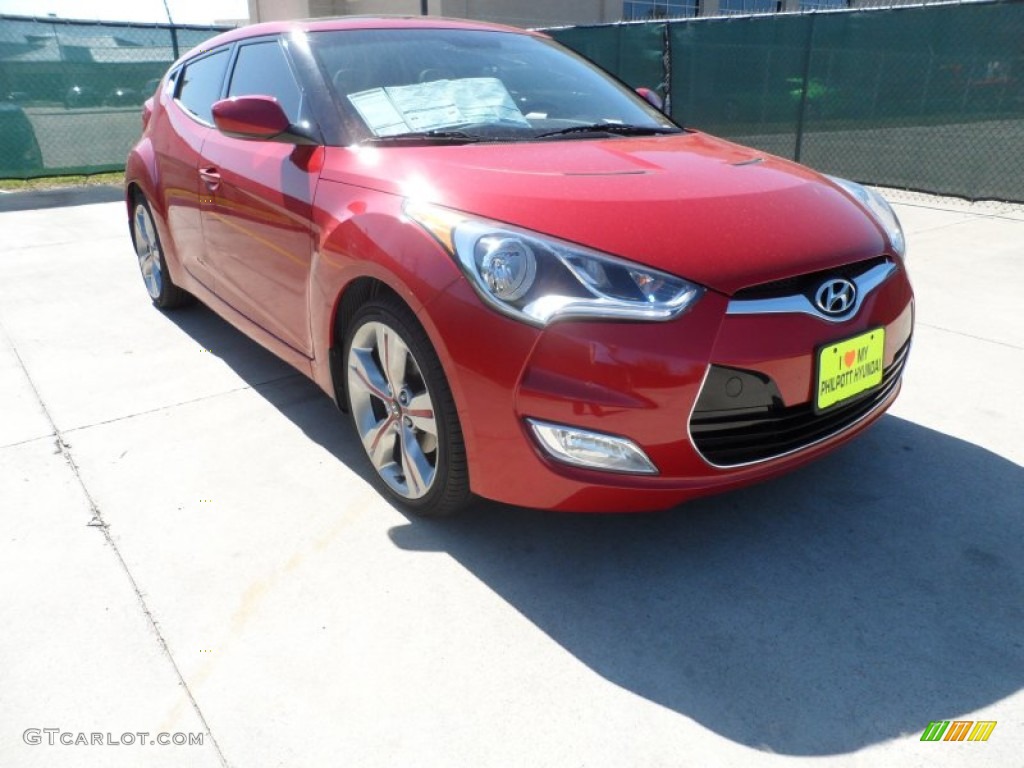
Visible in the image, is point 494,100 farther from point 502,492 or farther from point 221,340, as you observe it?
point 221,340

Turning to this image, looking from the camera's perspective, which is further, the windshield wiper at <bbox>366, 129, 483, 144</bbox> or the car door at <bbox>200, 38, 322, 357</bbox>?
the car door at <bbox>200, 38, 322, 357</bbox>

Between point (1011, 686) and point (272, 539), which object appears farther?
point (272, 539)

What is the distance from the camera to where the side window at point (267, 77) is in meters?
3.05

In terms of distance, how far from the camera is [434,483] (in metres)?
2.45

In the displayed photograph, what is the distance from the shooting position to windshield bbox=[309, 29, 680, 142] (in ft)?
9.32

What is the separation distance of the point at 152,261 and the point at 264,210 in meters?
2.12

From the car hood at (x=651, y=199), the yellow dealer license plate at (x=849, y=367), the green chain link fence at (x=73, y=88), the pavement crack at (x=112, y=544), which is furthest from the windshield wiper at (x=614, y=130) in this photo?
the green chain link fence at (x=73, y=88)

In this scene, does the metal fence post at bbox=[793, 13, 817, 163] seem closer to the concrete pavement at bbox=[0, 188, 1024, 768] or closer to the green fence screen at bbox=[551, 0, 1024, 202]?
the green fence screen at bbox=[551, 0, 1024, 202]

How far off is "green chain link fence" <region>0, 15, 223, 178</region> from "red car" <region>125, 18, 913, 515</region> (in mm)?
8875

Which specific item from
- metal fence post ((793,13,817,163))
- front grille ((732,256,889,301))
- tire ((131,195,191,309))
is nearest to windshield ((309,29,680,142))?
front grille ((732,256,889,301))

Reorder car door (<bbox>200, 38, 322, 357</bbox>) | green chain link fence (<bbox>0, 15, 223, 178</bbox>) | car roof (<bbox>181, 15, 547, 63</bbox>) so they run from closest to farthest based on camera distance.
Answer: car door (<bbox>200, 38, 322, 357</bbox>) → car roof (<bbox>181, 15, 547, 63</bbox>) → green chain link fence (<bbox>0, 15, 223, 178</bbox>)

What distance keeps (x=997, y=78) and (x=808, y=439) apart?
7605 millimetres

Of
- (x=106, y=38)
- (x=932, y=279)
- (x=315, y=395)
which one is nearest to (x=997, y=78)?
(x=932, y=279)

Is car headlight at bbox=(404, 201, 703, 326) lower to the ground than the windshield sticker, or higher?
lower
